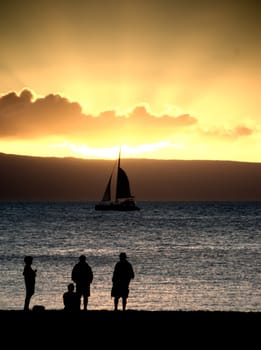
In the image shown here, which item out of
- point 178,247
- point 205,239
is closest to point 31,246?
point 178,247

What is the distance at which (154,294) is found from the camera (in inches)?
1387

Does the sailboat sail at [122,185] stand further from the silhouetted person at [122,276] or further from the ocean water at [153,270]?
the silhouetted person at [122,276]
